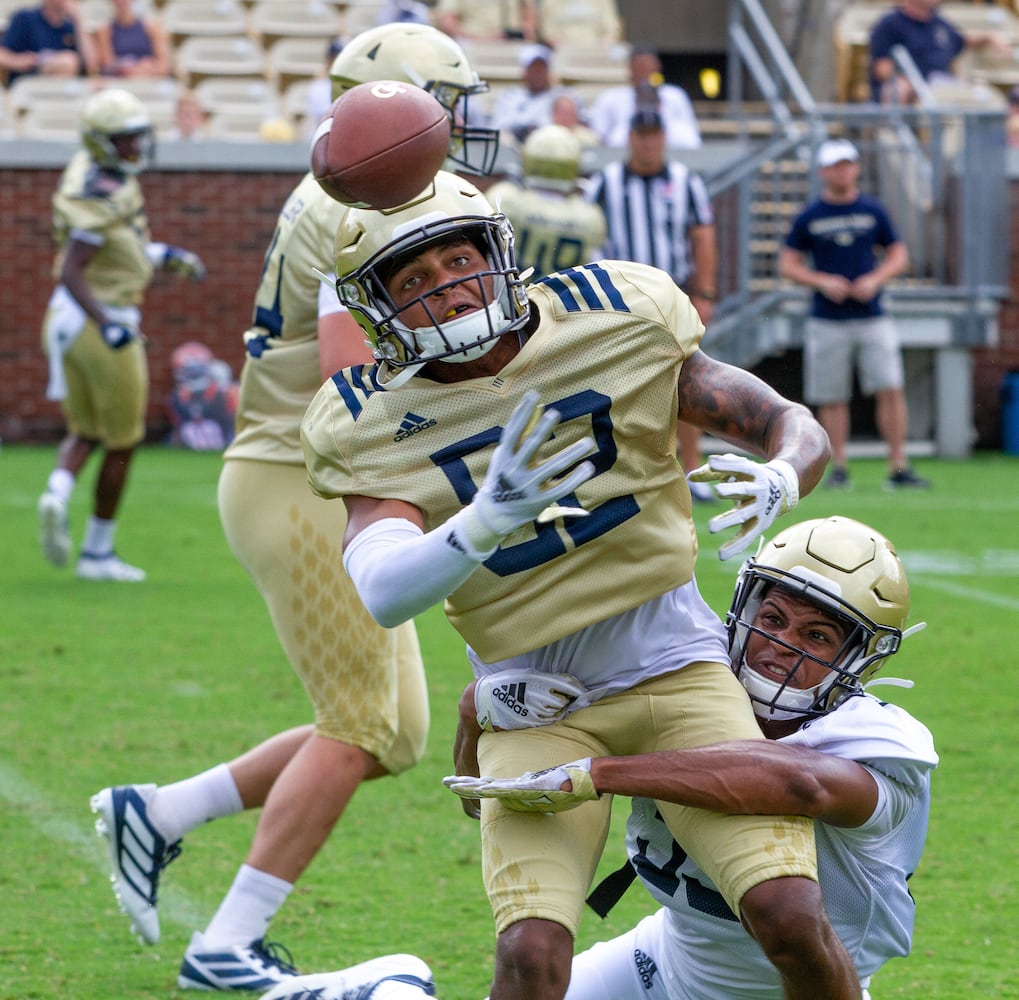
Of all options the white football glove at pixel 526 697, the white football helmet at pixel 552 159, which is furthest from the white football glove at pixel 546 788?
the white football helmet at pixel 552 159

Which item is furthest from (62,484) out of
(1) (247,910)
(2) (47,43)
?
(2) (47,43)

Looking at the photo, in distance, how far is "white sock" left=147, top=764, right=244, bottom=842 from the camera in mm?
3936

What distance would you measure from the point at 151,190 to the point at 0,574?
6.50m

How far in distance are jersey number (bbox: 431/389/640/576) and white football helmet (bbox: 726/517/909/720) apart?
29cm

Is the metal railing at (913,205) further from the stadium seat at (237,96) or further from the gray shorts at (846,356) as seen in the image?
the stadium seat at (237,96)

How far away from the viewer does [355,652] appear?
148 inches

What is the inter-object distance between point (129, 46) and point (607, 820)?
44.9 ft

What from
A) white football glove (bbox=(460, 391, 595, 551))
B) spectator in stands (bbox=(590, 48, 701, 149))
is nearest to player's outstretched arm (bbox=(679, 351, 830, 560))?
white football glove (bbox=(460, 391, 595, 551))

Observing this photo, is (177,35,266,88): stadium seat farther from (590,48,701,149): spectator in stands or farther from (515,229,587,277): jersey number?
(515,229,587,277): jersey number

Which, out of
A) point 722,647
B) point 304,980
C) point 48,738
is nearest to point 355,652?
point 304,980

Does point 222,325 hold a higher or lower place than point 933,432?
higher

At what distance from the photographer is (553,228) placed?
10477mm

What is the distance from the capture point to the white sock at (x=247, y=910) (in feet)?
11.9

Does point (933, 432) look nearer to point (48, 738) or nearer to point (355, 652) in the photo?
point (48, 738)
